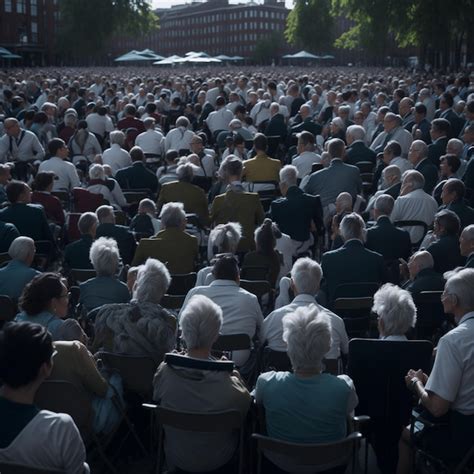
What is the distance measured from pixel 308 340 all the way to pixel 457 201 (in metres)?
5.02

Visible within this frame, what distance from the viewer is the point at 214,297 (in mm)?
6418

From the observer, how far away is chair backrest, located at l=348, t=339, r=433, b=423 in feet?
17.7

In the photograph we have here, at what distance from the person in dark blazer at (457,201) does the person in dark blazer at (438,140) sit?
3.53 meters

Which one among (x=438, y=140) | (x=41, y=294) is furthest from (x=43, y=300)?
(x=438, y=140)

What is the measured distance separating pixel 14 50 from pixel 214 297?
9552cm

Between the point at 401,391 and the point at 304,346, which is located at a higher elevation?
the point at 304,346

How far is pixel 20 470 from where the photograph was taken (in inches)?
149

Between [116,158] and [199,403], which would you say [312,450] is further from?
[116,158]

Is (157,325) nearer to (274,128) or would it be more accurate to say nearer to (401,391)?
(401,391)

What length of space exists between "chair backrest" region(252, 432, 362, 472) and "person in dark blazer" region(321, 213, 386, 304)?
306 centimetres

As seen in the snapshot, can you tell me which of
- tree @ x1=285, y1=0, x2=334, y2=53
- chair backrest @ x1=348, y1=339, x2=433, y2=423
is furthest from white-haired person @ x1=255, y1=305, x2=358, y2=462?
tree @ x1=285, y1=0, x2=334, y2=53

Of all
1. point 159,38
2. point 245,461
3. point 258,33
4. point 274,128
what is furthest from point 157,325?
point 159,38

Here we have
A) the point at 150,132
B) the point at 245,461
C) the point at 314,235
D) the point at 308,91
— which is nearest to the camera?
the point at 245,461

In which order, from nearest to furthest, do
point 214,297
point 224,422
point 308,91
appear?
point 224,422, point 214,297, point 308,91
